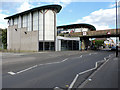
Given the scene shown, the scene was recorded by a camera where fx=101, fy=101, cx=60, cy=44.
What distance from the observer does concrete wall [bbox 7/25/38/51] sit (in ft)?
102

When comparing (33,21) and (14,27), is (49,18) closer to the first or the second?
(33,21)

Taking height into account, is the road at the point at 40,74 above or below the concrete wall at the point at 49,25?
below

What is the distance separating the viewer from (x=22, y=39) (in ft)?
109

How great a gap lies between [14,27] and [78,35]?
2372 cm

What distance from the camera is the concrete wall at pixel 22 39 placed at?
3122cm

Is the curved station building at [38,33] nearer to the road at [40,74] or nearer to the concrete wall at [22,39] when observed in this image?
the concrete wall at [22,39]

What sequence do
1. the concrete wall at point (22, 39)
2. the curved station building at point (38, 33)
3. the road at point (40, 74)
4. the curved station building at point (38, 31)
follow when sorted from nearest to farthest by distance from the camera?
the road at point (40, 74), the concrete wall at point (22, 39), the curved station building at point (38, 31), the curved station building at point (38, 33)

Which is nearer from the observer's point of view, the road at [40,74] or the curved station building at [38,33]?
the road at [40,74]

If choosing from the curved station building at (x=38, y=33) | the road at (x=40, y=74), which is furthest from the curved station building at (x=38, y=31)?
the road at (x=40, y=74)


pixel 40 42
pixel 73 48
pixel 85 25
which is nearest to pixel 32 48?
pixel 40 42

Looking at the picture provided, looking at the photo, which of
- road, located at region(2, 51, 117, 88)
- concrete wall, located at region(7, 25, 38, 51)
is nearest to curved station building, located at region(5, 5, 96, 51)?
concrete wall, located at region(7, 25, 38, 51)

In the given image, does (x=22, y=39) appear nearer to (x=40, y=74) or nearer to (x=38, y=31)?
(x=38, y=31)

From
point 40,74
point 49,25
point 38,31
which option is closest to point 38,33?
point 38,31

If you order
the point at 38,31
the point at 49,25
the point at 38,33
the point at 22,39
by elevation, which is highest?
the point at 49,25
